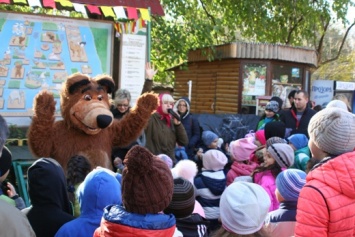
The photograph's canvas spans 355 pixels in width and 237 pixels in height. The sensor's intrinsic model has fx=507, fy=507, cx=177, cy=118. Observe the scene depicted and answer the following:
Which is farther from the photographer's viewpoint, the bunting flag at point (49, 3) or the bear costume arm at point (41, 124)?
the bunting flag at point (49, 3)

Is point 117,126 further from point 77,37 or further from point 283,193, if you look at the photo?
point 283,193

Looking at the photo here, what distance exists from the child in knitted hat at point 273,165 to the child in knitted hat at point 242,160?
92 cm

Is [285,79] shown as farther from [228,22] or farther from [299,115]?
[299,115]

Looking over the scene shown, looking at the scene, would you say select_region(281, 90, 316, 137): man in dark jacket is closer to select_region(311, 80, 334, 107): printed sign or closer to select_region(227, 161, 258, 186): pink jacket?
select_region(227, 161, 258, 186): pink jacket

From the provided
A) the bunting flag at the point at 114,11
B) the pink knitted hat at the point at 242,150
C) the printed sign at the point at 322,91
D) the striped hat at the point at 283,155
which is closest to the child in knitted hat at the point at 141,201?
the striped hat at the point at 283,155

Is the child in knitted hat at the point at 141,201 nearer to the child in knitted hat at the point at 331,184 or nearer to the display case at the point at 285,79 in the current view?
the child in knitted hat at the point at 331,184

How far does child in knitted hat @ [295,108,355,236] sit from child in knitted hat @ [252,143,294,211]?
1764mm

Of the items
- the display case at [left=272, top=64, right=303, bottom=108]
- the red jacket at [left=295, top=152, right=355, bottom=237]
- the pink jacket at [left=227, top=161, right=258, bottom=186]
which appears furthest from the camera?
the display case at [left=272, top=64, right=303, bottom=108]

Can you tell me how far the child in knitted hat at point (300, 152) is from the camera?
4.91 m

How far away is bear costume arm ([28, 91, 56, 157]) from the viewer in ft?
15.5

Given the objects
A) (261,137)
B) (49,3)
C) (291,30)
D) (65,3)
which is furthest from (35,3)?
(291,30)

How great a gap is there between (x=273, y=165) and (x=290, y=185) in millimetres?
1124

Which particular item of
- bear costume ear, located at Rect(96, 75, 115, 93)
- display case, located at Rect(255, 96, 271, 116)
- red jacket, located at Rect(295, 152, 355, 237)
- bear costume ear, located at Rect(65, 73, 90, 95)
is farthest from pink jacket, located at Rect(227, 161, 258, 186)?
display case, located at Rect(255, 96, 271, 116)

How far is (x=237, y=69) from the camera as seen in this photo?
12258 millimetres
